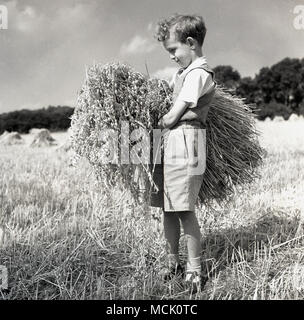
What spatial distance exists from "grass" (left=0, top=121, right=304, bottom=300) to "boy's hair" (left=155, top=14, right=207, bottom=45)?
2.23 ft

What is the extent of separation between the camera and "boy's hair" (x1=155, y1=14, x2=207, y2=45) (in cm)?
209

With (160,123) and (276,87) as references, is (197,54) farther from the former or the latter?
(276,87)

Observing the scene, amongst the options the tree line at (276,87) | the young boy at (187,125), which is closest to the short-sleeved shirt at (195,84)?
the young boy at (187,125)

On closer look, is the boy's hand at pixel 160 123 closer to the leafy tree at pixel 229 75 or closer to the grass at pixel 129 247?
the grass at pixel 129 247

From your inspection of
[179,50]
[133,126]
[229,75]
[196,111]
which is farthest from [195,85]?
[229,75]

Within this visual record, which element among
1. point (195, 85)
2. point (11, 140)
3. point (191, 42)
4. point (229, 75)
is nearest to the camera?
point (195, 85)

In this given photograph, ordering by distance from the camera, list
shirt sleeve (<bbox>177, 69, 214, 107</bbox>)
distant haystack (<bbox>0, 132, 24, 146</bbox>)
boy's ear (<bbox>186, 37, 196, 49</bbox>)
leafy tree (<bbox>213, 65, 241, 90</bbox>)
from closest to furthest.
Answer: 1. shirt sleeve (<bbox>177, 69, 214, 107</bbox>)
2. boy's ear (<bbox>186, 37, 196, 49</bbox>)
3. distant haystack (<bbox>0, 132, 24, 146</bbox>)
4. leafy tree (<bbox>213, 65, 241, 90</bbox>)

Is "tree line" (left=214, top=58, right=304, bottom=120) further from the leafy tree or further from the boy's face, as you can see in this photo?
the boy's face

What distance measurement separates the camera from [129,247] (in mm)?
2475

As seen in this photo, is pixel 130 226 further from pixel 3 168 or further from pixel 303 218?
pixel 3 168

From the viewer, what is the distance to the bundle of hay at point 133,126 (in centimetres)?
206

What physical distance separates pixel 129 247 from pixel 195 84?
1000 mm

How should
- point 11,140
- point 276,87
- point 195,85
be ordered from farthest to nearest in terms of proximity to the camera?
point 276,87 → point 11,140 → point 195,85

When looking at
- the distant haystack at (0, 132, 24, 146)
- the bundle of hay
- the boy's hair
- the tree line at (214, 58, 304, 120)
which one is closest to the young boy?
the boy's hair
